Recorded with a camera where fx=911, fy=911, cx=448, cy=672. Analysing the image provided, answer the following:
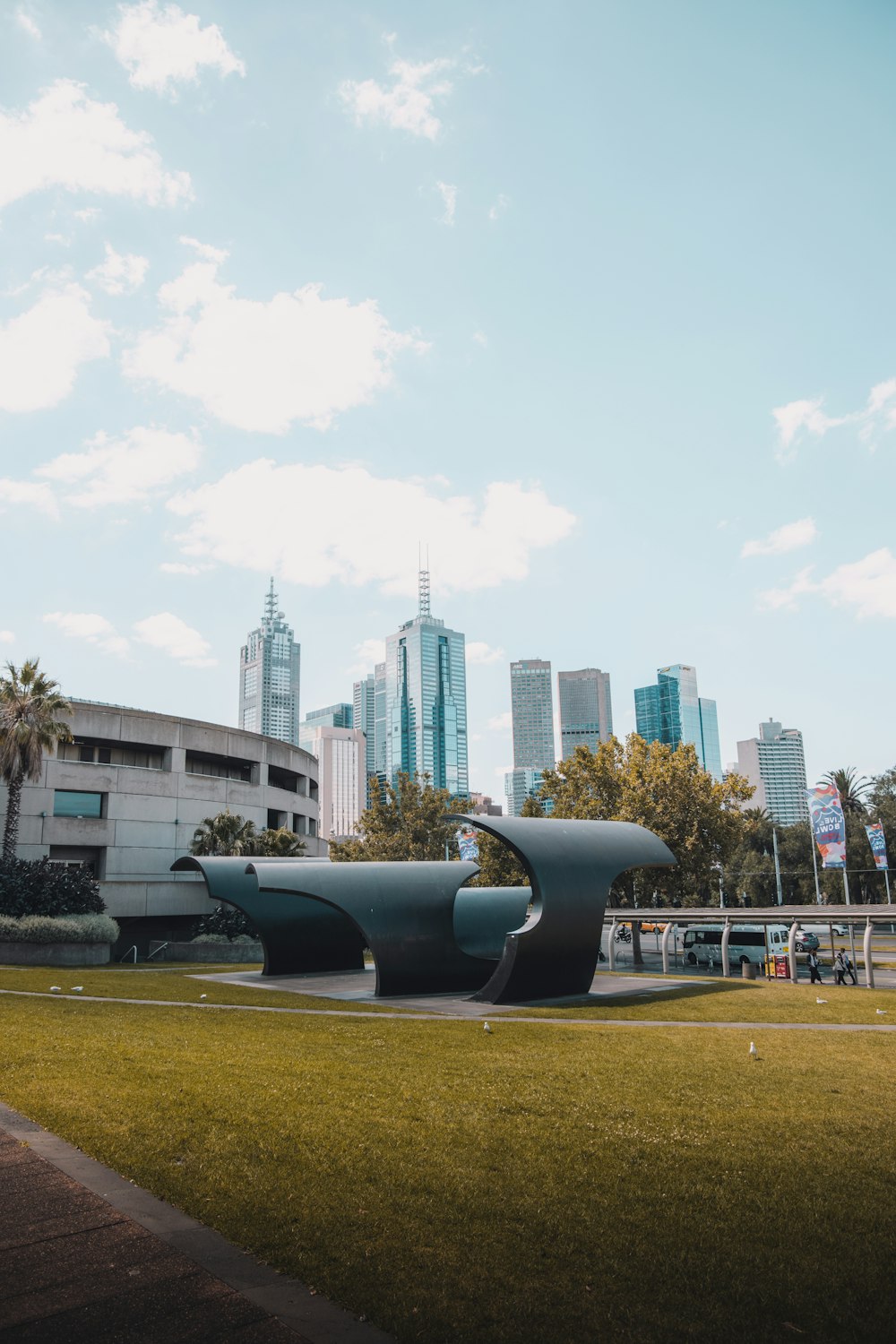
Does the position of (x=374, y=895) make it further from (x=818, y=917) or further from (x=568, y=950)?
(x=818, y=917)

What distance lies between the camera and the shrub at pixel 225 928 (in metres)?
42.4

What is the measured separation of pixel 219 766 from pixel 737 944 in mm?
33456

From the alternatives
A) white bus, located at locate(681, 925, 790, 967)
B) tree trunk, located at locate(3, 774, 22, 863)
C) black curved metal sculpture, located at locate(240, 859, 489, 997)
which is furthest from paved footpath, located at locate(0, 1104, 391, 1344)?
tree trunk, located at locate(3, 774, 22, 863)

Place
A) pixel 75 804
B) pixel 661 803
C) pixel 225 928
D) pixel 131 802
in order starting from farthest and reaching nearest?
pixel 131 802 < pixel 75 804 < pixel 661 803 < pixel 225 928

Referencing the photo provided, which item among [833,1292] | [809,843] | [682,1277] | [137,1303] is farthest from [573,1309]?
[809,843]

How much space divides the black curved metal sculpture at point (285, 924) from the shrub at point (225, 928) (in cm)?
1145

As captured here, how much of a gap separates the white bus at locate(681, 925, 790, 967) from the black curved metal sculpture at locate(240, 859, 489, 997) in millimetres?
17552

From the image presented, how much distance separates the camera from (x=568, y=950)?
22562mm

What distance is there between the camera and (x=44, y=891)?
35594mm

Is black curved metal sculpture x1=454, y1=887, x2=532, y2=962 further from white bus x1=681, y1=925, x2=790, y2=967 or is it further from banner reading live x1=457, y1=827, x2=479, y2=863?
banner reading live x1=457, y1=827, x2=479, y2=863

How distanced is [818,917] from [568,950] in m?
10.0

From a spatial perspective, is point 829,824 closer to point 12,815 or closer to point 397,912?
point 397,912

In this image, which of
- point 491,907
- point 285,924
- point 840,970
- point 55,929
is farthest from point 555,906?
point 55,929

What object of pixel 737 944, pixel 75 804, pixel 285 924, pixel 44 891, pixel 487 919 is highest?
pixel 75 804
